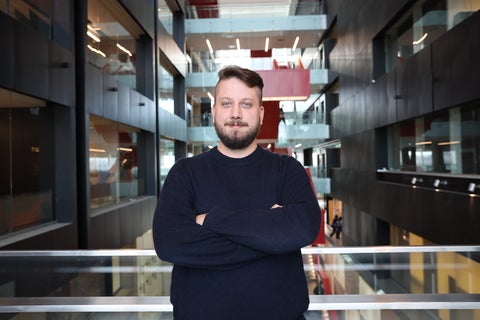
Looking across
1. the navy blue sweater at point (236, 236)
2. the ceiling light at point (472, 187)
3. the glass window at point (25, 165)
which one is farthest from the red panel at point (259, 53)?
the navy blue sweater at point (236, 236)

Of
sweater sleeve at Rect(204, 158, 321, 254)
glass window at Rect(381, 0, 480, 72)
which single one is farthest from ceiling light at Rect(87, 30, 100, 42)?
sweater sleeve at Rect(204, 158, 321, 254)

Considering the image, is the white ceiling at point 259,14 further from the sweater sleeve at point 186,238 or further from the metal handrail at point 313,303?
the sweater sleeve at point 186,238

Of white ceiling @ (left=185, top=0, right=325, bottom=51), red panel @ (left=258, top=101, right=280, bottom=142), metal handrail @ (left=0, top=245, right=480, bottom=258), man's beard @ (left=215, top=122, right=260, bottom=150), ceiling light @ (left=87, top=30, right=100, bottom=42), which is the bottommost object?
metal handrail @ (left=0, top=245, right=480, bottom=258)

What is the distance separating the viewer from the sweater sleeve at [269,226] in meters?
1.89

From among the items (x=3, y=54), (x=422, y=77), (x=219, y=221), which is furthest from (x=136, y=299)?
(x=422, y=77)

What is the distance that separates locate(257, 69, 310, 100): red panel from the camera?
23141 millimetres

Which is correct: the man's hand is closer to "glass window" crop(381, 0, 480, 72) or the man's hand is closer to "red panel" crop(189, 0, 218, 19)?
"glass window" crop(381, 0, 480, 72)

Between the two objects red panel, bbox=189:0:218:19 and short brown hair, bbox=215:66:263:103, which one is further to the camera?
red panel, bbox=189:0:218:19

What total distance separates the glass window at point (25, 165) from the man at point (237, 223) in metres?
7.17

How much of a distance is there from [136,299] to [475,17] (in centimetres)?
932

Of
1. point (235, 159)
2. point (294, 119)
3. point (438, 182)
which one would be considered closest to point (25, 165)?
point (235, 159)

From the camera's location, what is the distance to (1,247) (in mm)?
7516

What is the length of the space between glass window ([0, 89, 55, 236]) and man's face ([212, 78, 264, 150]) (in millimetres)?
7158

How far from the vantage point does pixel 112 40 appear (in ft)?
48.0
